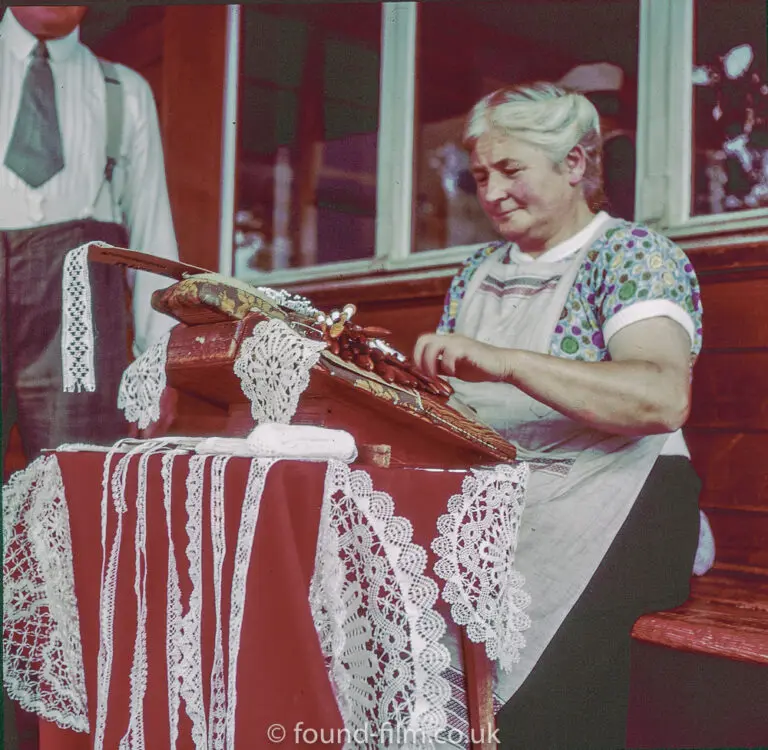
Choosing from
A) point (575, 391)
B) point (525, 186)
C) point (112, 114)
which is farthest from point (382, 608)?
point (112, 114)

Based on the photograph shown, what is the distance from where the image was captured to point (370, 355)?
4.23ft

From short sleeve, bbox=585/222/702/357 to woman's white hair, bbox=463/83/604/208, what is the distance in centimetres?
19

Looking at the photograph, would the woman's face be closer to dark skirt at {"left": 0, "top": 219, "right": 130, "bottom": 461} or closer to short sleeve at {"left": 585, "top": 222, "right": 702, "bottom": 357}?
short sleeve at {"left": 585, "top": 222, "right": 702, "bottom": 357}

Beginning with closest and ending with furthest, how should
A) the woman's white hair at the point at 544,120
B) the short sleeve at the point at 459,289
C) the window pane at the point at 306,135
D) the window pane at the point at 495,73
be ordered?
the woman's white hair at the point at 544,120 < the short sleeve at the point at 459,289 < the window pane at the point at 495,73 < the window pane at the point at 306,135

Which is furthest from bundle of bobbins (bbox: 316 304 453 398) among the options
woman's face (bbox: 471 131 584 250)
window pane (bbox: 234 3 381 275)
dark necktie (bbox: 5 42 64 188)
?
window pane (bbox: 234 3 381 275)

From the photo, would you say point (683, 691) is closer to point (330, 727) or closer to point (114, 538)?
point (330, 727)

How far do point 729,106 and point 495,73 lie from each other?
626mm

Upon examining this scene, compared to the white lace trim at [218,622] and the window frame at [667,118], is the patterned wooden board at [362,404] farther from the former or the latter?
the window frame at [667,118]

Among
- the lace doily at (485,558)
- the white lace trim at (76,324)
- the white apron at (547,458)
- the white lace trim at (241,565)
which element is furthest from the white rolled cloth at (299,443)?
the white lace trim at (76,324)

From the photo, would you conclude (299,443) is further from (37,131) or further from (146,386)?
(37,131)

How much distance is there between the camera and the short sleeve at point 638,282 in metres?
1.47

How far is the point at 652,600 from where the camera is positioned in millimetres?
1488

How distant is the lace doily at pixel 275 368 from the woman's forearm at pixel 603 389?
34 centimetres

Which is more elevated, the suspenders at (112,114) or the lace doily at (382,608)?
the suspenders at (112,114)
